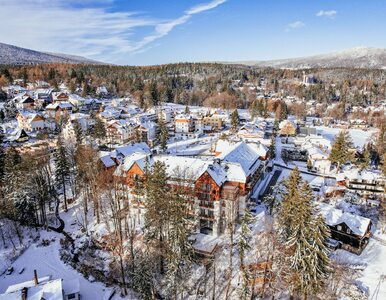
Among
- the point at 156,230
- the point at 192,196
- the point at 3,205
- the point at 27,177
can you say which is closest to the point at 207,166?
the point at 192,196

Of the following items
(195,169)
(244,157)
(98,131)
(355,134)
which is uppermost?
(98,131)

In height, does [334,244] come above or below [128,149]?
below

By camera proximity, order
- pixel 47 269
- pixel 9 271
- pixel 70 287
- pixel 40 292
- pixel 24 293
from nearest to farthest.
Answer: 1. pixel 24 293
2. pixel 40 292
3. pixel 70 287
4. pixel 9 271
5. pixel 47 269

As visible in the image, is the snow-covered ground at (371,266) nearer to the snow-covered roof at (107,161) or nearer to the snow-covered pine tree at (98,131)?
the snow-covered roof at (107,161)

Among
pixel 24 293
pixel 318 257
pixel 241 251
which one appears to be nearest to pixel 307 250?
pixel 318 257

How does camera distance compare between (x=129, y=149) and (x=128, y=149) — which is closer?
(x=128, y=149)

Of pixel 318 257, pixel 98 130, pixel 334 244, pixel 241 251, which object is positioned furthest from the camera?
pixel 98 130

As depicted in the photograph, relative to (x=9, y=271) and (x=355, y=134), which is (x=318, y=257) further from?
(x=355, y=134)

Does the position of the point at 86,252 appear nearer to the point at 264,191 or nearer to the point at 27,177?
the point at 27,177

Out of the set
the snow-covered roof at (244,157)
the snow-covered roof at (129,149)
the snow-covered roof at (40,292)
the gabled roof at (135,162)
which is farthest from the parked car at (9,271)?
the snow-covered roof at (244,157)
